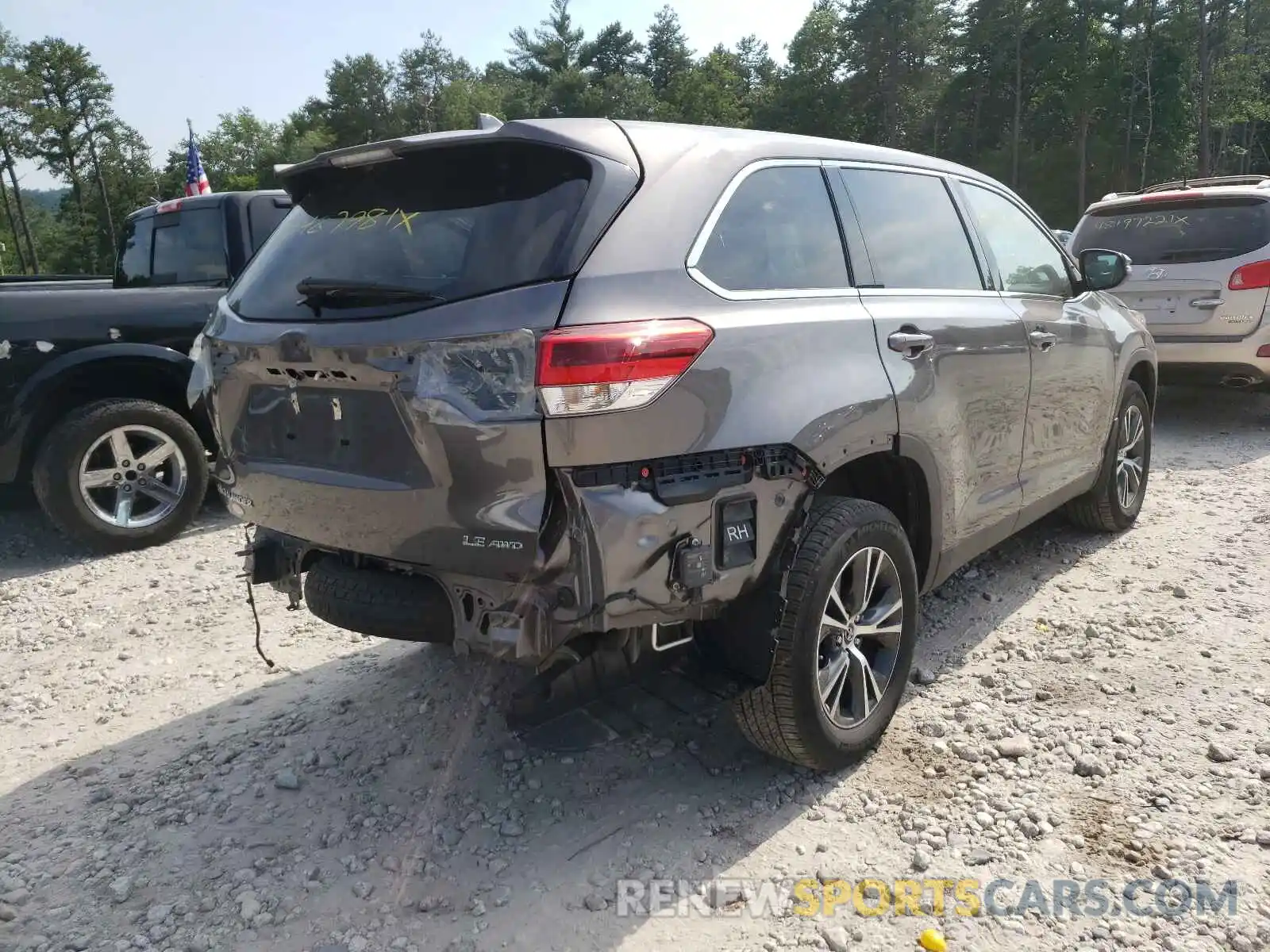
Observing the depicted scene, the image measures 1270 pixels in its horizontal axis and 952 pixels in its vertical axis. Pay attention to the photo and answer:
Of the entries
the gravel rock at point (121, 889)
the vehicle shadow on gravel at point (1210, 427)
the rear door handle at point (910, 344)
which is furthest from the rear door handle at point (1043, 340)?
the gravel rock at point (121, 889)

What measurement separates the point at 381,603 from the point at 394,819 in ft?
2.49

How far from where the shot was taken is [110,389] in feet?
18.1

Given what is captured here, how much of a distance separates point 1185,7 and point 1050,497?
47.6 meters

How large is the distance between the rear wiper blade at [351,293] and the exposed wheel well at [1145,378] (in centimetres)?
416

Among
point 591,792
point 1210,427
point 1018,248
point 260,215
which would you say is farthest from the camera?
point 1210,427

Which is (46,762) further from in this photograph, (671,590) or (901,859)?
(901,859)

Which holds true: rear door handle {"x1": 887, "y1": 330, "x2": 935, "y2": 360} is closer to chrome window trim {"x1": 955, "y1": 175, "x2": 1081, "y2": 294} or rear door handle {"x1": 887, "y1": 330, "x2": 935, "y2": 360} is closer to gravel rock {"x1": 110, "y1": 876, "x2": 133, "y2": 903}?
chrome window trim {"x1": 955, "y1": 175, "x2": 1081, "y2": 294}

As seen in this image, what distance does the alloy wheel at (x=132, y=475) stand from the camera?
5.38m

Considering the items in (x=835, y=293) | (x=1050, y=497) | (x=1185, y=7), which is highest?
(x=1185, y=7)

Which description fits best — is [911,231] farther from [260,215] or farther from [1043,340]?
[260,215]

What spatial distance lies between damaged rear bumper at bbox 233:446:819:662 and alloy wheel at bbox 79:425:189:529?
3.81 metres

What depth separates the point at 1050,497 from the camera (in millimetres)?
4160

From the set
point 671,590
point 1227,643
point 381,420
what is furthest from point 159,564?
point 1227,643

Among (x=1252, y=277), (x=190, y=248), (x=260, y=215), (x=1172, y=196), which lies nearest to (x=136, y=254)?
(x=190, y=248)
